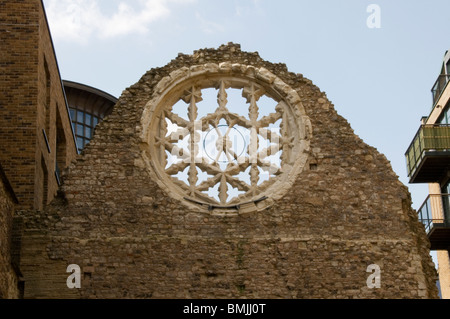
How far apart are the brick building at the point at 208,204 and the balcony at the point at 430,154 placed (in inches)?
278

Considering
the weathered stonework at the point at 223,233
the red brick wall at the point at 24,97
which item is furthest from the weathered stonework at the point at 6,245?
the red brick wall at the point at 24,97

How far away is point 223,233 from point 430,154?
9277 millimetres

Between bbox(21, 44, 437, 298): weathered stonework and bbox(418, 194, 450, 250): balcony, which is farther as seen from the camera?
bbox(418, 194, 450, 250): balcony

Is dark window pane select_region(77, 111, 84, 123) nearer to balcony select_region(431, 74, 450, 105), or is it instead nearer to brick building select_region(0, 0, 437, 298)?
balcony select_region(431, 74, 450, 105)

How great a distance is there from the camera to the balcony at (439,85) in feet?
122

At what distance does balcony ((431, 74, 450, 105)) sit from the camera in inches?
1464

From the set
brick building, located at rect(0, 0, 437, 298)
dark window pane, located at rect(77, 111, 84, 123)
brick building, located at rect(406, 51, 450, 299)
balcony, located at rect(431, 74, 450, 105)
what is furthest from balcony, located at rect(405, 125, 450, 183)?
dark window pane, located at rect(77, 111, 84, 123)

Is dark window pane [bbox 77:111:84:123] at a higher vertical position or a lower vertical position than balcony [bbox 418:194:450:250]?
higher

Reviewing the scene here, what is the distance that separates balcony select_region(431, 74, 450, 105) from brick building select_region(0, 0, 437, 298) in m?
10.1

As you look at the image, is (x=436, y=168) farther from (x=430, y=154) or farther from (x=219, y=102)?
(x=219, y=102)

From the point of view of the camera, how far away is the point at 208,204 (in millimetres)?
26625

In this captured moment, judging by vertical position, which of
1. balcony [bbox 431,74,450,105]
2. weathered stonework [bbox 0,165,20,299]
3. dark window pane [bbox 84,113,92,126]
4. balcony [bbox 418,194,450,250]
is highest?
dark window pane [bbox 84,113,92,126]

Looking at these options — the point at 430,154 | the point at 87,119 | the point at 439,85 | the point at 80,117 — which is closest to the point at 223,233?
the point at 430,154

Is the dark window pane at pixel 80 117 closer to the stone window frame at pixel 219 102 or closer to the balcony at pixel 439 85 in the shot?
the balcony at pixel 439 85
